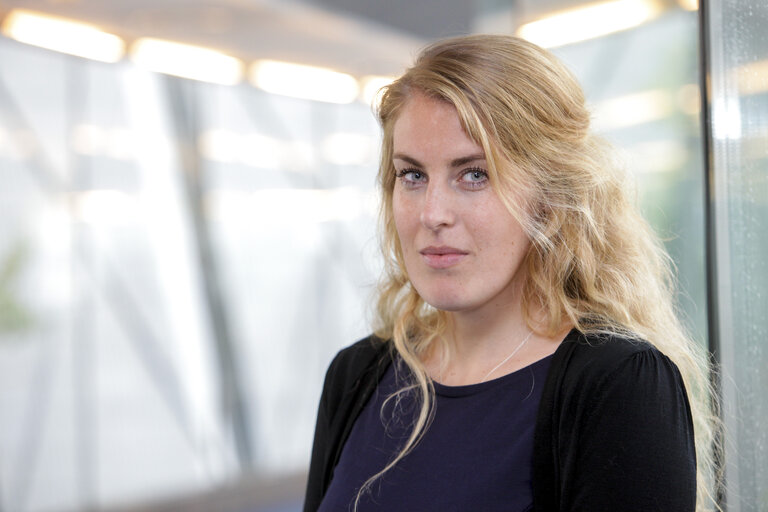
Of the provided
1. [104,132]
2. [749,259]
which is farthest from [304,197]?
Result: [749,259]

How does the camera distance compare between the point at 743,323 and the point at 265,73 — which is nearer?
the point at 743,323

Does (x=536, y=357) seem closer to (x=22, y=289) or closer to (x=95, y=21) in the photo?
(x=22, y=289)

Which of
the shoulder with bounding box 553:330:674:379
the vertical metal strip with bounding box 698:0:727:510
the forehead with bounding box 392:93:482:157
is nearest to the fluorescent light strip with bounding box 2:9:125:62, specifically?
the forehead with bounding box 392:93:482:157

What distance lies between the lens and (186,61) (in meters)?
5.05

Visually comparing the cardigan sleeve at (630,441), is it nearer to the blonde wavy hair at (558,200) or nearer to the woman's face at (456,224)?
the blonde wavy hair at (558,200)

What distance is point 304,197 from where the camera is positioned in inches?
229

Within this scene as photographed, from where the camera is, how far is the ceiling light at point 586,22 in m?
1.76

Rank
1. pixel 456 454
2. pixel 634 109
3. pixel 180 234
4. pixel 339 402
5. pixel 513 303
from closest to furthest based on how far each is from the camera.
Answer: pixel 456 454, pixel 513 303, pixel 339 402, pixel 634 109, pixel 180 234

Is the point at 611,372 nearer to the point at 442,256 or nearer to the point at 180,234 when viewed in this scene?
the point at 442,256

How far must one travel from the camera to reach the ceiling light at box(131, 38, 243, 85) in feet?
15.8

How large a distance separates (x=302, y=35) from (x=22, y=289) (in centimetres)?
236

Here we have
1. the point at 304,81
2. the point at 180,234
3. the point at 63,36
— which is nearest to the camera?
the point at 63,36

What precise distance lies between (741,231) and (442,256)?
53 cm

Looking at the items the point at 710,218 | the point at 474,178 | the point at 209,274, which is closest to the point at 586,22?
the point at 710,218
